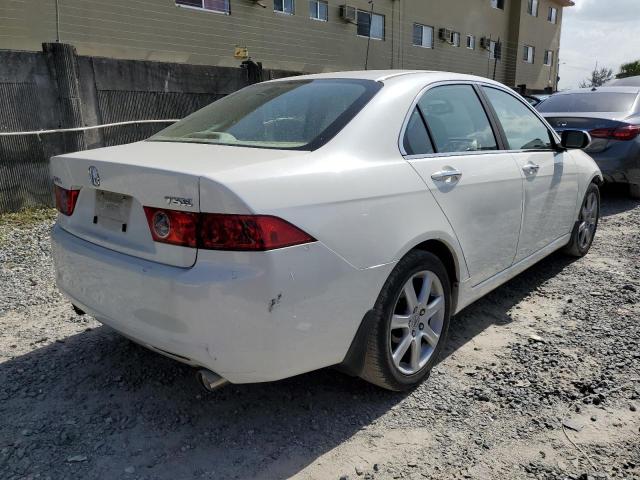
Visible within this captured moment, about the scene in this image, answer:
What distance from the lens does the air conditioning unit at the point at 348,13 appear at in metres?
16.1

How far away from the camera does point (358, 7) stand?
16859 mm

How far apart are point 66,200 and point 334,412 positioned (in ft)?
5.68

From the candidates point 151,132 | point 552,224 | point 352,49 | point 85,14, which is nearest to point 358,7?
point 352,49

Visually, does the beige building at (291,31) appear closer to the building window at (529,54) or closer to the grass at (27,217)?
the building window at (529,54)

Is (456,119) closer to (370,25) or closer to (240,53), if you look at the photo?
(240,53)

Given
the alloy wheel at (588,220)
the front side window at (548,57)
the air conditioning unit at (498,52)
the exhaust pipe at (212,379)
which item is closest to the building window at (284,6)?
the alloy wheel at (588,220)

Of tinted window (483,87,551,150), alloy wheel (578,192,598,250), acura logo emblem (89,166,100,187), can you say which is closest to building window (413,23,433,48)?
alloy wheel (578,192,598,250)

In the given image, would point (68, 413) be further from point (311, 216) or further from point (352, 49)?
point (352, 49)

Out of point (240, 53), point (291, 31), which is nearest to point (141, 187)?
point (240, 53)

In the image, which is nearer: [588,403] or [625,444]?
[625,444]

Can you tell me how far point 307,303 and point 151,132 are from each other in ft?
20.3

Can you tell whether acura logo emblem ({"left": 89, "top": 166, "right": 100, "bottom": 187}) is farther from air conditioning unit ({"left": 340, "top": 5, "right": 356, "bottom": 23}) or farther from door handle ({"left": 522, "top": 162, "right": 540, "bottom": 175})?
air conditioning unit ({"left": 340, "top": 5, "right": 356, "bottom": 23})

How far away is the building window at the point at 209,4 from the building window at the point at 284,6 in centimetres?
167

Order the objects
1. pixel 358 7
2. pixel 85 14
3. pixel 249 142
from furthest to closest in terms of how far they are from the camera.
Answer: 1. pixel 358 7
2. pixel 85 14
3. pixel 249 142
